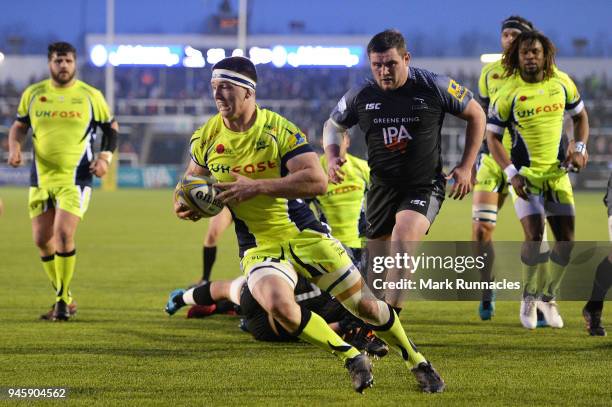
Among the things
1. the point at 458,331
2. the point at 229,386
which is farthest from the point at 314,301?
the point at 229,386

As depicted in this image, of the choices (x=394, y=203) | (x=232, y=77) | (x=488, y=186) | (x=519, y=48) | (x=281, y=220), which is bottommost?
(x=488, y=186)

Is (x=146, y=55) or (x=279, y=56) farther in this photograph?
(x=279, y=56)

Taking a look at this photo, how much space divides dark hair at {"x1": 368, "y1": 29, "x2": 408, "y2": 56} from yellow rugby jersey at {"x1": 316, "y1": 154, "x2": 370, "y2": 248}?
6.57ft

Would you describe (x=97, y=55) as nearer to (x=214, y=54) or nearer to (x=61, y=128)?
(x=214, y=54)

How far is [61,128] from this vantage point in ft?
32.5

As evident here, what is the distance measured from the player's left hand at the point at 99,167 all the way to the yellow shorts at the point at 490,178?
3511 millimetres

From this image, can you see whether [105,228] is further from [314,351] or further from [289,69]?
[289,69]

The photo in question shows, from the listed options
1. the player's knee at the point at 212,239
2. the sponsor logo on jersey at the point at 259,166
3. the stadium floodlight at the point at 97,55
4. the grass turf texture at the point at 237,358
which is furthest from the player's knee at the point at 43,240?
the stadium floodlight at the point at 97,55

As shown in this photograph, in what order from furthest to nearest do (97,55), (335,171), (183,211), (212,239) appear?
(97,55)
(212,239)
(335,171)
(183,211)

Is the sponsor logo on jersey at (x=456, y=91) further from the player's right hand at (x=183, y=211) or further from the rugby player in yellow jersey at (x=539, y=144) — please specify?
the player's right hand at (x=183, y=211)

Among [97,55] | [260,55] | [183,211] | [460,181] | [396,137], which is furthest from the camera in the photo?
[97,55]

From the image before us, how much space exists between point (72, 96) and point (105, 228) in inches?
479

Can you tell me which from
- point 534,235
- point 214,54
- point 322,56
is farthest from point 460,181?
point 322,56

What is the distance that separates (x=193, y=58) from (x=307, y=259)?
165ft
